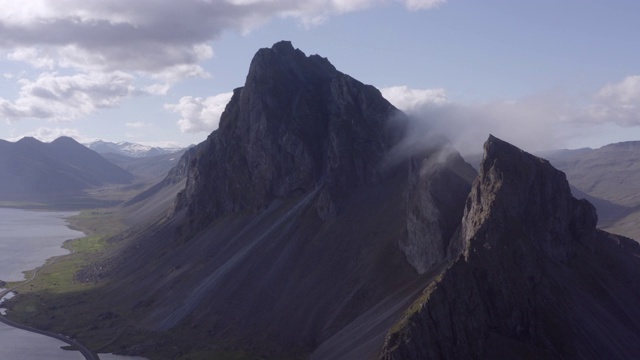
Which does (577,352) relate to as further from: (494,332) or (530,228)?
(530,228)

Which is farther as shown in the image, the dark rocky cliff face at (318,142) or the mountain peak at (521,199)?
the dark rocky cliff face at (318,142)

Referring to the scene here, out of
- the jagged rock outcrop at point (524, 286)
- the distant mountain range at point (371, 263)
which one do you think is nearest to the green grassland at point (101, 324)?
the distant mountain range at point (371, 263)

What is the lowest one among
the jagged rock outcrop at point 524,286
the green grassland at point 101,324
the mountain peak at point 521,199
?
the green grassland at point 101,324

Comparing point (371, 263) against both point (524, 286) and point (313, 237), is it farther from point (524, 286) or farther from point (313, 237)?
point (524, 286)

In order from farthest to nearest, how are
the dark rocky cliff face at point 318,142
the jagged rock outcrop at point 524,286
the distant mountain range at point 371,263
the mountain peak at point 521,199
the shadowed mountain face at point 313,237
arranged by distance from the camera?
the dark rocky cliff face at point 318,142 → the shadowed mountain face at point 313,237 → the mountain peak at point 521,199 → the distant mountain range at point 371,263 → the jagged rock outcrop at point 524,286

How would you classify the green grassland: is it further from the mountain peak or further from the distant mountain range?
the mountain peak

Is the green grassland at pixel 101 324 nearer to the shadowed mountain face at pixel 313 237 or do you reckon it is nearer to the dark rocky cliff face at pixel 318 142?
the shadowed mountain face at pixel 313 237

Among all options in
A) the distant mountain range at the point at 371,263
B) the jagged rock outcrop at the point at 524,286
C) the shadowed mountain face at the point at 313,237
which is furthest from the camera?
the shadowed mountain face at the point at 313,237
